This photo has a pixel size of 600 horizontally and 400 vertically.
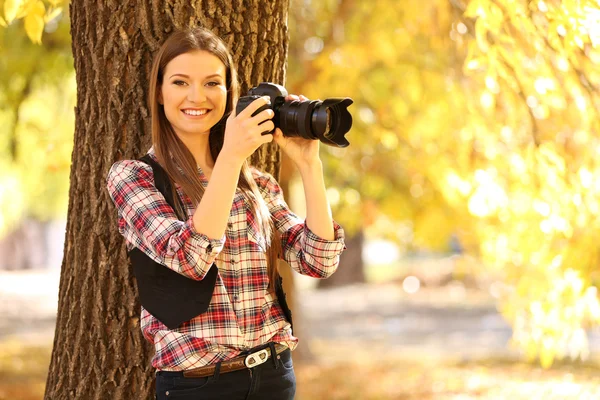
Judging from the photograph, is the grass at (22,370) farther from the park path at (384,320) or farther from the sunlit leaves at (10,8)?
the sunlit leaves at (10,8)

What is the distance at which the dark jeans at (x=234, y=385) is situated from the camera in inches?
86.0

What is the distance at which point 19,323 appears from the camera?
1286 centimetres

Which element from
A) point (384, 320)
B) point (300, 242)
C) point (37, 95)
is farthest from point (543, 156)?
point (384, 320)

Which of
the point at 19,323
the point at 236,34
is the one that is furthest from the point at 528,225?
the point at 19,323

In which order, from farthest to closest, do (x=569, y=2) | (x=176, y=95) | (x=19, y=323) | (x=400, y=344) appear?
(x=19, y=323) → (x=400, y=344) → (x=569, y=2) → (x=176, y=95)

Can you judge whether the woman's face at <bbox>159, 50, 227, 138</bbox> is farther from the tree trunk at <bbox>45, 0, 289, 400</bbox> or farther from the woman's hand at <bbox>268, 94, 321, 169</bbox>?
→ the tree trunk at <bbox>45, 0, 289, 400</bbox>

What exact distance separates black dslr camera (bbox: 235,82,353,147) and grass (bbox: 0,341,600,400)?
5.60 metres

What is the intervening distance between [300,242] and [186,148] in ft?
1.40

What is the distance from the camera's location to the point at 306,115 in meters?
2.22

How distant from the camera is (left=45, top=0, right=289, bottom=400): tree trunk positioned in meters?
2.76

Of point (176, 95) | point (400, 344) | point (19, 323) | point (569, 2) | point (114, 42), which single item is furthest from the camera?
point (19, 323)

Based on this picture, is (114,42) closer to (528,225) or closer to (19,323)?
(528,225)

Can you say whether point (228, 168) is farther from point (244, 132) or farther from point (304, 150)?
point (304, 150)

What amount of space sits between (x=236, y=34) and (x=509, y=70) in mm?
1701
